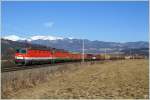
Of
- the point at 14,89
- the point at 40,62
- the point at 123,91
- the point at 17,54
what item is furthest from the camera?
the point at 40,62

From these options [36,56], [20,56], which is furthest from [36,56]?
[20,56]

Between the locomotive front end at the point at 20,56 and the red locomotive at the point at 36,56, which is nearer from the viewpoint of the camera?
the locomotive front end at the point at 20,56

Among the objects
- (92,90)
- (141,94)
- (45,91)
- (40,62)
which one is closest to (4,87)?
(45,91)

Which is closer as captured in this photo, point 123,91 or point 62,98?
point 62,98

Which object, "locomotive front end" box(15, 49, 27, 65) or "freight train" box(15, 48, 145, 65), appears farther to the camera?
"freight train" box(15, 48, 145, 65)

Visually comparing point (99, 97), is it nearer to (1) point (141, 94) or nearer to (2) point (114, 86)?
(1) point (141, 94)

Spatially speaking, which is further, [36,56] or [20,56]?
[36,56]

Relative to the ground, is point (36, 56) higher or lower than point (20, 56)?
lower

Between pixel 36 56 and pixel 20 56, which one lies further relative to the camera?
pixel 36 56

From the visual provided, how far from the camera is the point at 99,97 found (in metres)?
21.8

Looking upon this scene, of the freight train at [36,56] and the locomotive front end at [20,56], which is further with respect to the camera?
the freight train at [36,56]

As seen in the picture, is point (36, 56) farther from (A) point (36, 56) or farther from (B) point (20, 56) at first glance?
(B) point (20, 56)

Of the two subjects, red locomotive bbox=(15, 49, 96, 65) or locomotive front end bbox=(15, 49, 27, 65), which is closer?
locomotive front end bbox=(15, 49, 27, 65)

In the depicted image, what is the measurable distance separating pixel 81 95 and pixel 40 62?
1728 inches
